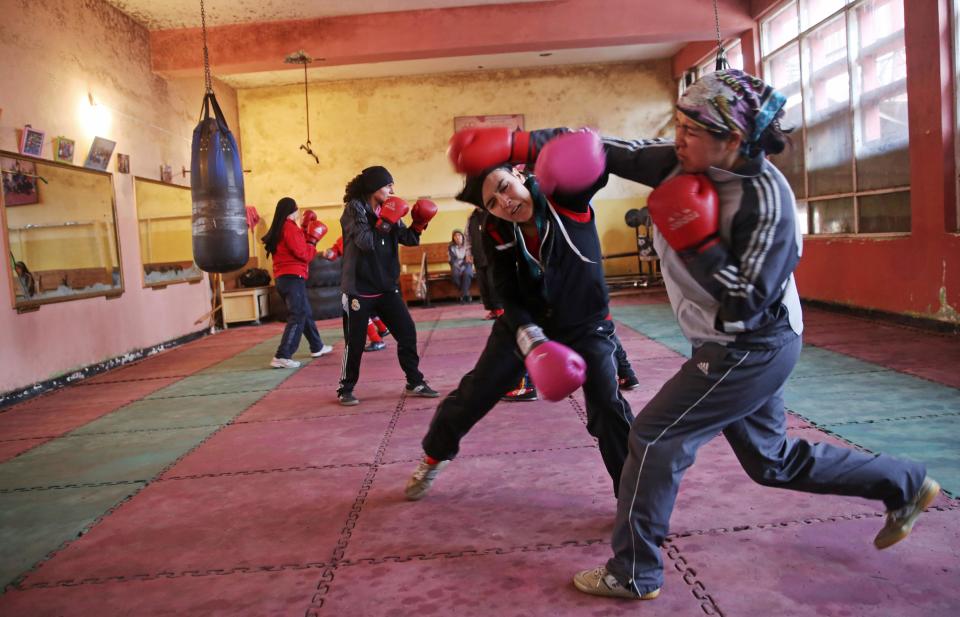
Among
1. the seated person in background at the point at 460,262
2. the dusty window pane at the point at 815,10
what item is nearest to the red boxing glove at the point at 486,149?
the dusty window pane at the point at 815,10

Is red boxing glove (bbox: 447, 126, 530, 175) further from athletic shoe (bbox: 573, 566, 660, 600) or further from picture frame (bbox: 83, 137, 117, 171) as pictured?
picture frame (bbox: 83, 137, 117, 171)

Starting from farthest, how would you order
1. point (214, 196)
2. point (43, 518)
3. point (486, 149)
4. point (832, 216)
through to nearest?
point (832, 216) < point (214, 196) < point (43, 518) < point (486, 149)

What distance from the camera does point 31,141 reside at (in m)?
5.99

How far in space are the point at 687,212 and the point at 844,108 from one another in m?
6.71

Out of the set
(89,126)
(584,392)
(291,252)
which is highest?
(89,126)

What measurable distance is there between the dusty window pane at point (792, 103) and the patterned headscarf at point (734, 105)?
279 inches

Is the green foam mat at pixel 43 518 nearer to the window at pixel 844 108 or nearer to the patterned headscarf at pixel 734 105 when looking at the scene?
the patterned headscarf at pixel 734 105

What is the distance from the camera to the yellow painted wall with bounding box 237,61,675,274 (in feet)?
40.7

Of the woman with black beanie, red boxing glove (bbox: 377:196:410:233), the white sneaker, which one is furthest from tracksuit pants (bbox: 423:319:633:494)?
the white sneaker

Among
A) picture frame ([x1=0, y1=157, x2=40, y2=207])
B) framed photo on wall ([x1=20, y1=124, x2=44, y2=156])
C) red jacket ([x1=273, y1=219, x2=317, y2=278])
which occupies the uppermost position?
framed photo on wall ([x1=20, y1=124, x2=44, y2=156])

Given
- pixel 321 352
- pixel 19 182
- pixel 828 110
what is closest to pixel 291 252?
pixel 321 352

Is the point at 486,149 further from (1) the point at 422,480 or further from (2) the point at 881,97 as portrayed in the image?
(2) the point at 881,97

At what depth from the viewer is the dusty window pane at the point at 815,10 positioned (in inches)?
282

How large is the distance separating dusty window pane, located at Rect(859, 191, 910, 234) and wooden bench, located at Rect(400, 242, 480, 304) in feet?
21.0
